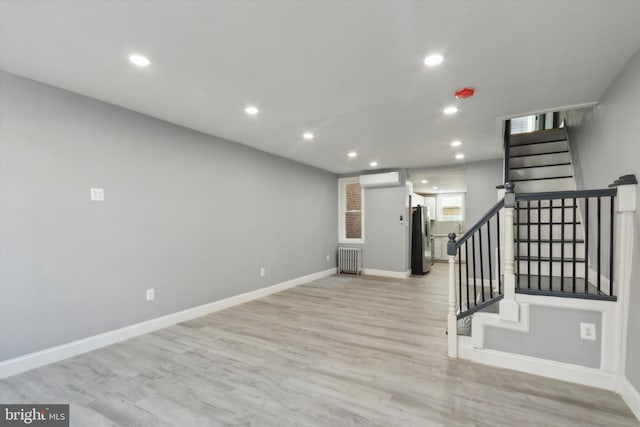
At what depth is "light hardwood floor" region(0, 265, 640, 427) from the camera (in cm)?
192

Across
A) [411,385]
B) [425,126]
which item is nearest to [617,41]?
[425,126]

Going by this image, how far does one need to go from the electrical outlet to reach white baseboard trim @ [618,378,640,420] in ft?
1.00

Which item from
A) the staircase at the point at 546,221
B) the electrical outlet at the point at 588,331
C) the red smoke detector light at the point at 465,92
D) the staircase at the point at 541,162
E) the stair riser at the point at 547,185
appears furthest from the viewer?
the staircase at the point at 541,162

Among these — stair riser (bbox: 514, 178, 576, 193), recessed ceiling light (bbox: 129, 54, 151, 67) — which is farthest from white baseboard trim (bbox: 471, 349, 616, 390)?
recessed ceiling light (bbox: 129, 54, 151, 67)

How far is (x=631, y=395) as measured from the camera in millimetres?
1987

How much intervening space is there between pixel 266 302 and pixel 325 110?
10.1 feet

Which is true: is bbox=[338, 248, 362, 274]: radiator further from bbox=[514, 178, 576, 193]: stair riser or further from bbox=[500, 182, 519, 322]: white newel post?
bbox=[500, 182, 519, 322]: white newel post

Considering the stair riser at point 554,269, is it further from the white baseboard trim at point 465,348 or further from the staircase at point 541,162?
the staircase at point 541,162

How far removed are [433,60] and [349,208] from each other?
5343 millimetres

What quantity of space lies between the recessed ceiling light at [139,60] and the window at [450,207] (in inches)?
401

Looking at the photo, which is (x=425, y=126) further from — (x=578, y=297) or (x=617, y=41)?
(x=578, y=297)

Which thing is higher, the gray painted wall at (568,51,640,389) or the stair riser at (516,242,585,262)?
the gray painted wall at (568,51,640,389)

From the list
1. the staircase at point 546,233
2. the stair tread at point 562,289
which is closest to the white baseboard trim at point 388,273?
the staircase at point 546,233

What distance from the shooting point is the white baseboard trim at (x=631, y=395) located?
1.90m
